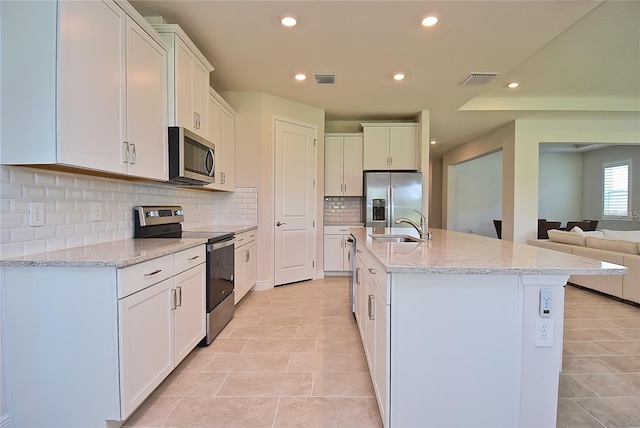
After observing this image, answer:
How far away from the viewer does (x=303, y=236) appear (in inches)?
185

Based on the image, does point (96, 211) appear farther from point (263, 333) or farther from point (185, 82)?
point (263, 333)

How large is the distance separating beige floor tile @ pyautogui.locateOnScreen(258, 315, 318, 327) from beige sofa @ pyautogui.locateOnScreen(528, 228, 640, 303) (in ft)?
11.0

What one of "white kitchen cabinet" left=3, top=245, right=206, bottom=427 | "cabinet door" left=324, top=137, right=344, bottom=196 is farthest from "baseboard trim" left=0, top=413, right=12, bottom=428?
"cabinet door" left=324, top=137, right=344, bottom=196

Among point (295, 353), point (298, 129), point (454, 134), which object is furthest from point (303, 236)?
point (454, 134)

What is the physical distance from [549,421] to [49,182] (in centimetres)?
274

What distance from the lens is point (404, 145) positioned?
203 inches

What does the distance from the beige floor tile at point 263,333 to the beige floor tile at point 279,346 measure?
0.08 metres

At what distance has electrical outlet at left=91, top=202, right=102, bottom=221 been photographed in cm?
205

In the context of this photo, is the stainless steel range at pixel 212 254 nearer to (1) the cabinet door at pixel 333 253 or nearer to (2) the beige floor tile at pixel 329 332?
(2) the beige floor tile at pixel 329 332

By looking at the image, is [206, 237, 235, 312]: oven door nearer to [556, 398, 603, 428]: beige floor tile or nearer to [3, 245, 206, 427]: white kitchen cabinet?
[3, 245, 206, 427]: white kitchen cabinet

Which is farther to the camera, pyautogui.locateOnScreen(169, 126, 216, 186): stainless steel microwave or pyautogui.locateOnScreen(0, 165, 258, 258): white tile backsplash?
pyautogui.locateOnScreen(169, 126, 216, 186): stainless steel microwave

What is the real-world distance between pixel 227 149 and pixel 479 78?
3102mm

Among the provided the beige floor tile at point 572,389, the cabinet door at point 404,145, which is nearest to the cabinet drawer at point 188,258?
the beige floor tile at point 572,389

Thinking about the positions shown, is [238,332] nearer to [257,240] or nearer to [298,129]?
[257,240]
